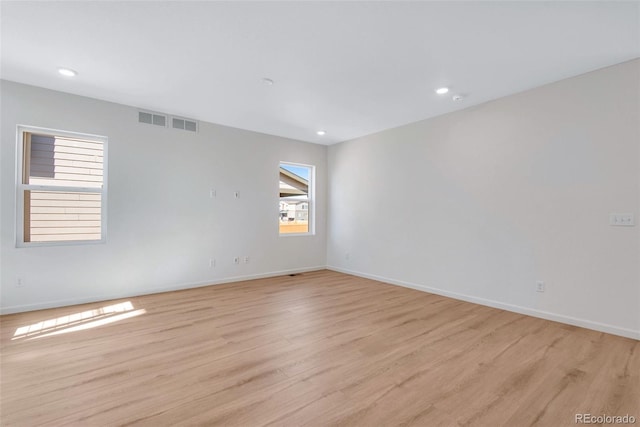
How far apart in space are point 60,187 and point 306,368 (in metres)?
3.88

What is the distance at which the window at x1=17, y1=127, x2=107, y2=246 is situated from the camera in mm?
3387

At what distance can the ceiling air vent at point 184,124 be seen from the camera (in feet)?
14.1

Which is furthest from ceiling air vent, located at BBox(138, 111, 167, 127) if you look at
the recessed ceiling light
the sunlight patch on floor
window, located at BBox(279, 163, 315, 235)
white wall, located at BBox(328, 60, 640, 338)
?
white wall, located at BBox(328, 60, 640, 338)

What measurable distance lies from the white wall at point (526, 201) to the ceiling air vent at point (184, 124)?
3158mm

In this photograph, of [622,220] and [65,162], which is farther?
[65,162]

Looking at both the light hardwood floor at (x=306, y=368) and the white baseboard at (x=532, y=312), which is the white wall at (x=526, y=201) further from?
the light hardwood floor at (x=306, y=368)

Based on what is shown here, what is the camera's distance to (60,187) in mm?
3566

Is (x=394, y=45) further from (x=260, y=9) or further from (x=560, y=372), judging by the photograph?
(x=560, y=372)

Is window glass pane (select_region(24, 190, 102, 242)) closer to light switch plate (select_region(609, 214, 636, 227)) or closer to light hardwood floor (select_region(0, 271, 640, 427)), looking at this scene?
light hardwood floor (select_region(0, 271, 640, 427))

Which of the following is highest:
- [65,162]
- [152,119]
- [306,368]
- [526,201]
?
[152,119]

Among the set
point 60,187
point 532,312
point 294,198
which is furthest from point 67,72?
point 532,312

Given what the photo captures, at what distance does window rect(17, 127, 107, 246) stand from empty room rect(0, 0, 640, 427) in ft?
0.08

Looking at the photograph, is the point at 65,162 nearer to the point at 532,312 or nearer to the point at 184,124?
the point at 184,124

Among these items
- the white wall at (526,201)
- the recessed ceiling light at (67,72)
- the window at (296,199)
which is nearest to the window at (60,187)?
the recessed ceiling light at (67,72)
